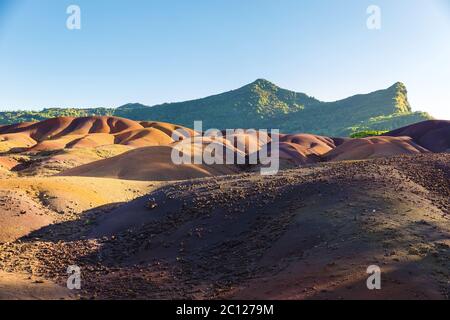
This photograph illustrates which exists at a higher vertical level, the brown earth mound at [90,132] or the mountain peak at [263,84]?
the mountain peak at [263,84]

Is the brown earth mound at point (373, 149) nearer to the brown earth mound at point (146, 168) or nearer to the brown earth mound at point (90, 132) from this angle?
the brown earth mound at point (146, 168)

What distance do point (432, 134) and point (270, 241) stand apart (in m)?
53.9

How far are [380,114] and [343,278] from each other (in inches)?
5695

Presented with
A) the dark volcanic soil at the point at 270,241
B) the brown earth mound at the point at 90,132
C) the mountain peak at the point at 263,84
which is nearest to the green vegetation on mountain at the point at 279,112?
the mountain peak at the point at 263,84

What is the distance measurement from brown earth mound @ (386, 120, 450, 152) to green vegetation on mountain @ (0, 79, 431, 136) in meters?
52.7

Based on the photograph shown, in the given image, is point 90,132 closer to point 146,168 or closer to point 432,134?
point 146,168

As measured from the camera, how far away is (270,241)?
12211 mm

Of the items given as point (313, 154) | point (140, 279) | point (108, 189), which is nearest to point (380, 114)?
point (313, 154)

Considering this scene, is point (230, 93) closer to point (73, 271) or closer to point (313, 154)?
point (313, 154)

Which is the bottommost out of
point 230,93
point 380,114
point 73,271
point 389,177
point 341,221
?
point 73,271

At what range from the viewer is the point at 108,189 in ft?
75.5

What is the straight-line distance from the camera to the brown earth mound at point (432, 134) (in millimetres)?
55344

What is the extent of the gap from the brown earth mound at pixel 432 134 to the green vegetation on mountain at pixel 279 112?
52.7m

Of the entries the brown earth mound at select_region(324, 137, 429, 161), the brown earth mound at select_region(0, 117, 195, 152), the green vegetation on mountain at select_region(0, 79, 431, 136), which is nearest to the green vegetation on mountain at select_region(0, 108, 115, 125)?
the green vegetation on mountain at select_region(0, 79, 431, 136)
